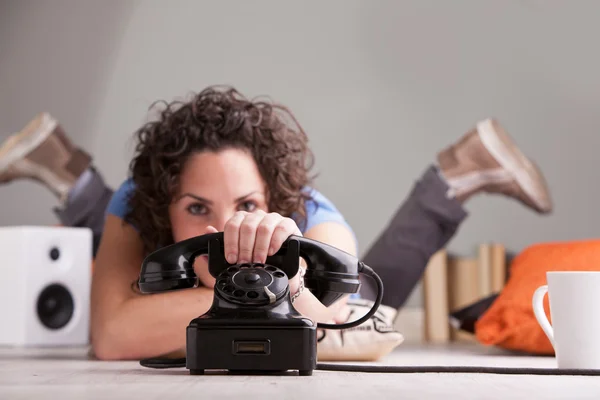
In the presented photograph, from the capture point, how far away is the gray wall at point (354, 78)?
2498 mm

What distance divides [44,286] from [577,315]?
142 centimetres

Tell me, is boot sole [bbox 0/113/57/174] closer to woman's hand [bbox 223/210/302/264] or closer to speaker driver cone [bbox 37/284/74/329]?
speaker driver cone [bbox 37/284/74/329]

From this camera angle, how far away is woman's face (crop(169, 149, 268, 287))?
1236 millimetres

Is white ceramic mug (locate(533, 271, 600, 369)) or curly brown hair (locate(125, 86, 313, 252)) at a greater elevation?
curly brown hair (locate(125, 86, 313, 252))

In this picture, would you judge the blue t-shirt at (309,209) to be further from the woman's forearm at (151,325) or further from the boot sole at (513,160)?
the boot sole at (513,160)

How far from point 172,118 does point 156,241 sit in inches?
8.8

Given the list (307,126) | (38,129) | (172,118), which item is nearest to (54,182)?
(38,129)

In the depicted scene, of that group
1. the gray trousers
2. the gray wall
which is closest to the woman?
the gray trousers

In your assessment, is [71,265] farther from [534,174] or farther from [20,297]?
[534,174]

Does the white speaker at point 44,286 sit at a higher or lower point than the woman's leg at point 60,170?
lower

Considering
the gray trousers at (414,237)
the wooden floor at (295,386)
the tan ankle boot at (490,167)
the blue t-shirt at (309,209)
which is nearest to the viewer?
the wooden floor at (295,386)

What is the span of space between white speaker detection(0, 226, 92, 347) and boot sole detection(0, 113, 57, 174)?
0.56m

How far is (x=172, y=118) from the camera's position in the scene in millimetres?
1405

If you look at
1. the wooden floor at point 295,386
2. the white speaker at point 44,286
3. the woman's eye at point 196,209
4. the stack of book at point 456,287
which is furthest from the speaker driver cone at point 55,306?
the wooden floor at point 295,386
